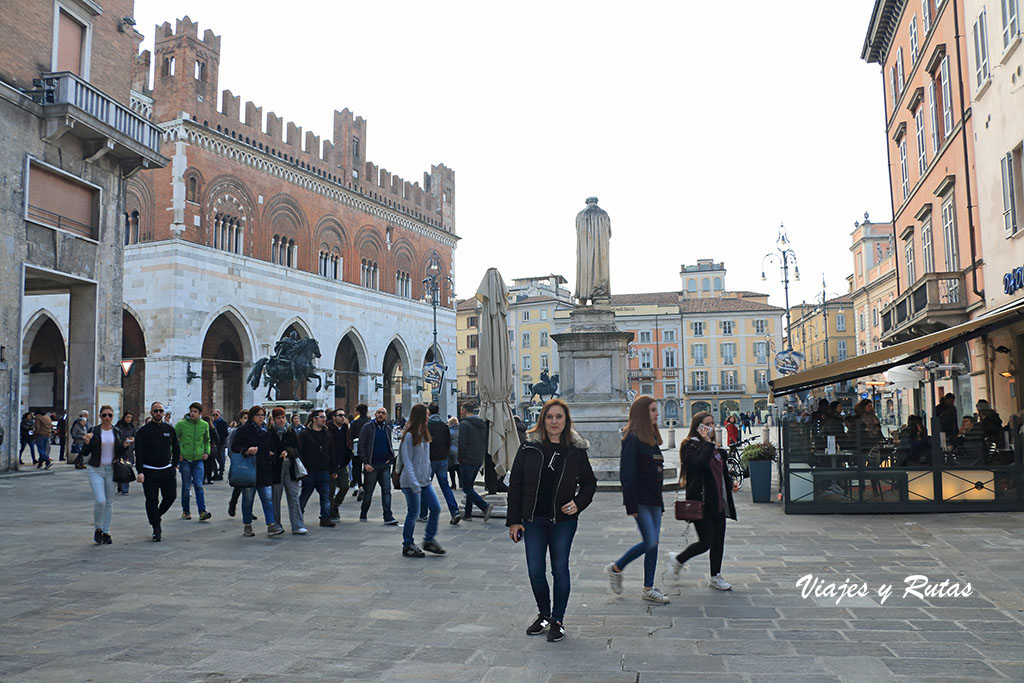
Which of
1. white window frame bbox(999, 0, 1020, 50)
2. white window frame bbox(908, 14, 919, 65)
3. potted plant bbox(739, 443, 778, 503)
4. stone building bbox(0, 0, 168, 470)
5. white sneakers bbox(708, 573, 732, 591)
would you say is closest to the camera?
white sneakers bbox(708, 573, 732, 591)

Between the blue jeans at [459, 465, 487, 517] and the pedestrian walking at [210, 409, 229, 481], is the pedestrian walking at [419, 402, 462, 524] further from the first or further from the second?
the pedestrian walking at [210, 409, 229, 481]

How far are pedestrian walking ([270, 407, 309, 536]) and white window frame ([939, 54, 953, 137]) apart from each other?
643 inches

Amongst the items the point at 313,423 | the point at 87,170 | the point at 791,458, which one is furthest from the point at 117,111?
the point at 791,458

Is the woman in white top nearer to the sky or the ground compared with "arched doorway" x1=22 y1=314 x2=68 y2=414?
nearer to the ground

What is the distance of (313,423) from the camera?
34.3 feet

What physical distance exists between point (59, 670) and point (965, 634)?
525 cm

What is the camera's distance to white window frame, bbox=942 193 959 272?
1891cm

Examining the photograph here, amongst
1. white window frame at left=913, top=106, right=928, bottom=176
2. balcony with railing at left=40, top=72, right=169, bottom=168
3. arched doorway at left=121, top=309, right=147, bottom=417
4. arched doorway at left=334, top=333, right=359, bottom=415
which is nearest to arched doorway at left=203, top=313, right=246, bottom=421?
arched doorway at left=121, top=309, right=147, bottom=417

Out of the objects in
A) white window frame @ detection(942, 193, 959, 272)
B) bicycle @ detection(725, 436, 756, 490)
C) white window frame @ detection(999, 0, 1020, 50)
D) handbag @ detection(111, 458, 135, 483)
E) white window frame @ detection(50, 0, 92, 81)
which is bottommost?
bicycle @ detection(725, 436, 756, 490)

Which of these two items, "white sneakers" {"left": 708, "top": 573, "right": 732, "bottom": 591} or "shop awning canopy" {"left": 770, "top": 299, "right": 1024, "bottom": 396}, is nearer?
"white sneakers" {"left": 708, "top": 573, "right": 732, "bottom": 591}

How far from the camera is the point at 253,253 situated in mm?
34156

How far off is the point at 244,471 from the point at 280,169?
28.8 meters

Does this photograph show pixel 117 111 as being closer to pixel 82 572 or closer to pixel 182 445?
pixel 182 445

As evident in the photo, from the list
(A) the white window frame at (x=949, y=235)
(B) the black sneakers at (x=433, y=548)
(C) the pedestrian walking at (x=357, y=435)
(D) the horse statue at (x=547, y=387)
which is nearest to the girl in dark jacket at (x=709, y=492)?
(B) the black sneakers at (x=433, y=548)
